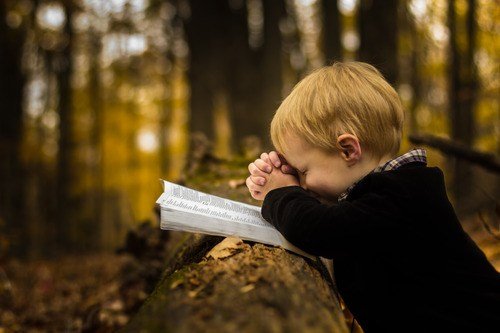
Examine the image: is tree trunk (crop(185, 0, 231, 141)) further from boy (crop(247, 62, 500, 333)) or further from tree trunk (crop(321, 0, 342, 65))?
boy (crop(247, 62, 500, 333))

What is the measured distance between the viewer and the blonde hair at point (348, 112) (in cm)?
174

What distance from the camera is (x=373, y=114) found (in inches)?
68.6

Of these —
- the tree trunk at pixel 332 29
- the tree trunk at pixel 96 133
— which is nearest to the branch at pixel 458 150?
the tree trunk at pixel 332 29

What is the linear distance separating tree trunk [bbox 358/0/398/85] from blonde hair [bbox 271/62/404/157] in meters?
4.64

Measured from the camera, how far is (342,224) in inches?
58.6

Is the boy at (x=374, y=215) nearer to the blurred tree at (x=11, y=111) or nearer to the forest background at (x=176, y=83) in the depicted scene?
the forest background at (x=176, y=83)

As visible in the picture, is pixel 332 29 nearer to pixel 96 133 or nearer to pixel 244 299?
pixel 244 299

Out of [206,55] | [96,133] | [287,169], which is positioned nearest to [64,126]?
[96,133]

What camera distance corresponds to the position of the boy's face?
1786 millimetres

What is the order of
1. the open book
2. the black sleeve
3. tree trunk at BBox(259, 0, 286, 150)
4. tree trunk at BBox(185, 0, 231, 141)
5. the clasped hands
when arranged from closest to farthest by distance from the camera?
1. the black sleeve
2. the open book
3. the clasped hands
4. tree trunk at BBox(259, 0, 286, 150)
5. tree trunk at BBox(185, 0, 231, 141)

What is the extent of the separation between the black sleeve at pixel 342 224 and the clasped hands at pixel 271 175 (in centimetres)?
32

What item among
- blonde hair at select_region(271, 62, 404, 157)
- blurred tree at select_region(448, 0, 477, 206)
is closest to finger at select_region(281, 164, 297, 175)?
blonde hair at select_region(271, 62, 404, 157)

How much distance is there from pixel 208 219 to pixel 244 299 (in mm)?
601

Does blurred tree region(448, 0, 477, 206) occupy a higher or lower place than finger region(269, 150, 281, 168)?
lower
